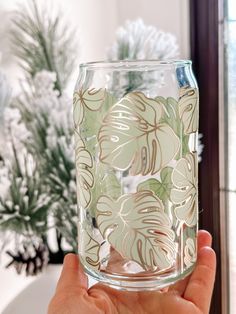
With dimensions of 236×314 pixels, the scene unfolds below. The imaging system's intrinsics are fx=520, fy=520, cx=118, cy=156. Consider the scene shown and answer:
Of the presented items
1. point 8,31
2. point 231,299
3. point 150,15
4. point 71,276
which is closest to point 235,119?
point 150,15

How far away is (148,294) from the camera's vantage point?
24.3 inches

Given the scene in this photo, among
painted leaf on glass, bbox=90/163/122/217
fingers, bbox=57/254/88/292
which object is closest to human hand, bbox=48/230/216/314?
fingers, bbox=57/254/88/292

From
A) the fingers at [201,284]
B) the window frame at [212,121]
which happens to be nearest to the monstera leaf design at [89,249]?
the fingers at [201,284]

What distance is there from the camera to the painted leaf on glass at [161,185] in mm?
540

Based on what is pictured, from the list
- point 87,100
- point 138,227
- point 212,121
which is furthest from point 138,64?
point 212,121

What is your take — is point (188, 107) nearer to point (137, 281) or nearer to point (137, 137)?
point (137, 137)

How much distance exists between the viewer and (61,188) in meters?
0.91

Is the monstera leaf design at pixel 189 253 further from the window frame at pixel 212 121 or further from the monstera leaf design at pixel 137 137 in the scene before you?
the window frame at pixel 212 121

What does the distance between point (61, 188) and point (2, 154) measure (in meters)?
0.12

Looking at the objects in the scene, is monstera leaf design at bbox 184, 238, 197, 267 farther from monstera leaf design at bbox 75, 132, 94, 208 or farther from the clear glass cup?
monstera leaf design at bbox 75, 132, 94, 208

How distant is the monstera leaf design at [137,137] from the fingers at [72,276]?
0.48ft

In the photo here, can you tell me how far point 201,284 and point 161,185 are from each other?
148 mm

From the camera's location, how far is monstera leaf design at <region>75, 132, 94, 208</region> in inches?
22.0

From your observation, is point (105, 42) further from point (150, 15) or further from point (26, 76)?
point (26, 76)
